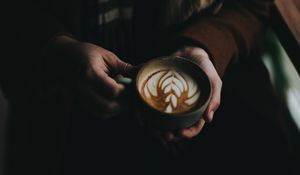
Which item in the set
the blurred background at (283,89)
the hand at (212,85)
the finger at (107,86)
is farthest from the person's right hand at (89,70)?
the blurred background at (283,89)

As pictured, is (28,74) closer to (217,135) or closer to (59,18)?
(59,18)

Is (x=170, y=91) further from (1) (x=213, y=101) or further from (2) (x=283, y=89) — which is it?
(2) (x=283, y=89)

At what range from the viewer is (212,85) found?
3.37 feet

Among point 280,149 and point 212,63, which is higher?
point 212,63

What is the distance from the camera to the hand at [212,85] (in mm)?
969

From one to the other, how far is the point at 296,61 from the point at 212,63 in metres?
0.22

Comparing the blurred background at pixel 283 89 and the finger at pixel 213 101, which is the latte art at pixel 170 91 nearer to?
the finger at pixel 213 101

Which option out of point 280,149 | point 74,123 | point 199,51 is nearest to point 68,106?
point 74,123

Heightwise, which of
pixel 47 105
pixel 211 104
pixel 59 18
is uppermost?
pixel 59 18

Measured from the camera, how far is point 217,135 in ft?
3.92

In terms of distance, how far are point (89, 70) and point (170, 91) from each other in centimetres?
21

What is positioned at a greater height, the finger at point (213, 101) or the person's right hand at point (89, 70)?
the person's right hand at point (89, 70)

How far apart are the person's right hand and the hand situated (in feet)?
0.54

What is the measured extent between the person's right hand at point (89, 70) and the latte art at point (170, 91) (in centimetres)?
7
